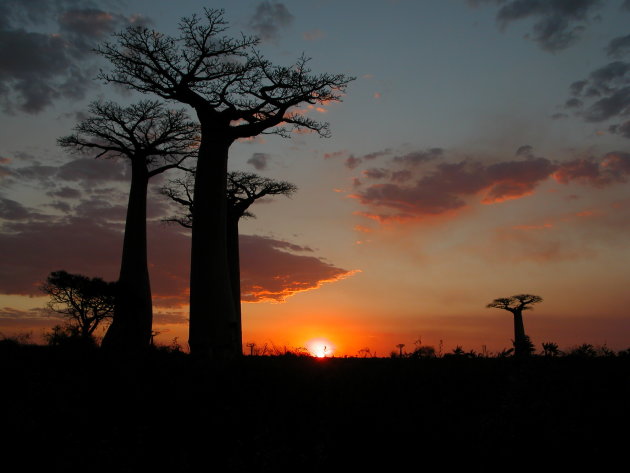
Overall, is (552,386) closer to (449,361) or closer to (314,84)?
(449,361)

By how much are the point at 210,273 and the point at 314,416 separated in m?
10.3

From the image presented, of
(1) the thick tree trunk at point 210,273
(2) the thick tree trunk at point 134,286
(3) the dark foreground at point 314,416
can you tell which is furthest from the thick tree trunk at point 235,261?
(3) the dark foreground at point 314,416

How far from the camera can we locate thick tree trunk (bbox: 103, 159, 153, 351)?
24.8 m

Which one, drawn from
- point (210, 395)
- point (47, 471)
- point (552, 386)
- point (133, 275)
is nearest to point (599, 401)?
point (552, 386)

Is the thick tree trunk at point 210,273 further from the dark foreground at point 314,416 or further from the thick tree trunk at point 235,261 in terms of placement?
the thick tree trunk at point 235,261

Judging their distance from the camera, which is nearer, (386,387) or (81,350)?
(386,387)

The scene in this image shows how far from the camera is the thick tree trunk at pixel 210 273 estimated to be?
53.6 ft

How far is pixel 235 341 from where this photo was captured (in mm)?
16781

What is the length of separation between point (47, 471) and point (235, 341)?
11275 millimetres

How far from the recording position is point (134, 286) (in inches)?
981

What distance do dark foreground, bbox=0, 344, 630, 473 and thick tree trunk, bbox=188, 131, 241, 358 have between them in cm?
736

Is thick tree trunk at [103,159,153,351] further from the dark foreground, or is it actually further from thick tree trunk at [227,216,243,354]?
the dark foreground

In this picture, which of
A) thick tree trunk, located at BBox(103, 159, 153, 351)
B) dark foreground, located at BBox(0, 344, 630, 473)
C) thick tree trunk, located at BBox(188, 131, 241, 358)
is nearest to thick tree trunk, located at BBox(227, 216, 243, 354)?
thick tree trunk, located at BBox(103, 159, 153, 351)

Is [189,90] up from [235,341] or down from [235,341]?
up
